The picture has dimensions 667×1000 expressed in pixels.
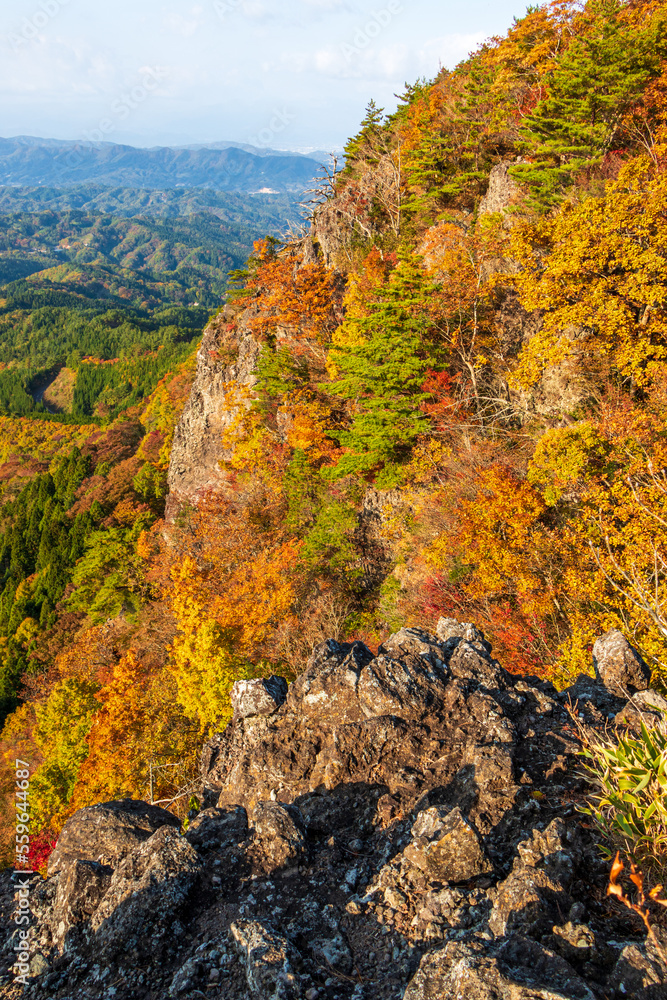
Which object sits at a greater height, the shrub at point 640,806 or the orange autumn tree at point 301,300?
the orange autumn tree at point 301,300

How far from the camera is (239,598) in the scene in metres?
25.5

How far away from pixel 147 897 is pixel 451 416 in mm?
22020

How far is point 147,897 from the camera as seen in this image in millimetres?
5578

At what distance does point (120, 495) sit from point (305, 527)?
46.6m

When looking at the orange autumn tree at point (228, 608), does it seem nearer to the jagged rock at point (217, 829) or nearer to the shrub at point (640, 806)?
the jagged rock at point (217, 829)

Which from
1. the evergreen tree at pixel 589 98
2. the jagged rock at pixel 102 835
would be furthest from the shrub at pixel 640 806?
the evergreen tree at pixel 589 98

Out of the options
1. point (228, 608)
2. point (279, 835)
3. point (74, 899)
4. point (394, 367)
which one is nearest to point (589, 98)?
point (394, 367)

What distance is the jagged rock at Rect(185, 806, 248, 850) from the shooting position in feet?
22.6

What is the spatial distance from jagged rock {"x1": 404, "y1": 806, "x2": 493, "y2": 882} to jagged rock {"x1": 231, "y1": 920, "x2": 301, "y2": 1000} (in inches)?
58.5

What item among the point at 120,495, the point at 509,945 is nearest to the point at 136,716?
the point at 509,945

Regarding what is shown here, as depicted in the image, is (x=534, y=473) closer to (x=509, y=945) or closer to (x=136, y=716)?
(x=509, y=945)

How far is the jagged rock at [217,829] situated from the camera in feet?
22.6

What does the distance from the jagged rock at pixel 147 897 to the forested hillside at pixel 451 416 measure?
7.23 meters

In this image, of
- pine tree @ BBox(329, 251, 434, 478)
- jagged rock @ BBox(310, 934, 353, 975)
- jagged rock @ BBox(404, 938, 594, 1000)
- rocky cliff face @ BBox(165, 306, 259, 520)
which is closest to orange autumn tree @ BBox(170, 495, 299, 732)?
pine tree @ BBox(329, 251, 434, 478)
